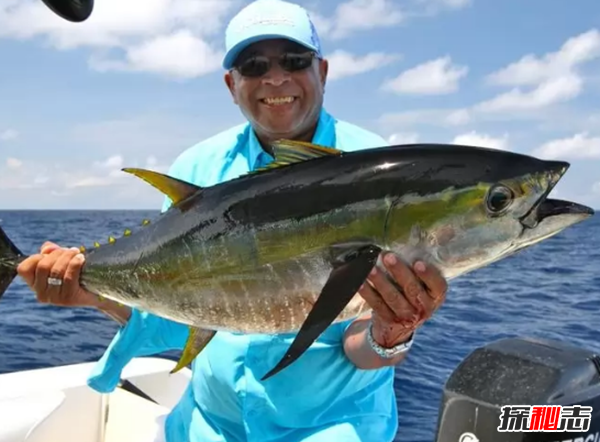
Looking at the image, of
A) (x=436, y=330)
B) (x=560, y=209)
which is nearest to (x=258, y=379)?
(x=560, y=209)

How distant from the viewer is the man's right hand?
3098mm

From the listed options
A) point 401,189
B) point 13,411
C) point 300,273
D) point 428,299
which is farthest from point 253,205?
point 13,411

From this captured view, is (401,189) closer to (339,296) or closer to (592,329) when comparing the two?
(339,296)

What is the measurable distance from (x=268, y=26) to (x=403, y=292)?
1.58 m

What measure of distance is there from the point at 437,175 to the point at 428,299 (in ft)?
1.51

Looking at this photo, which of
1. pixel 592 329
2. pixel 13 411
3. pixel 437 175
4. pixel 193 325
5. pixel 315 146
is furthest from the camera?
pixel 592 329

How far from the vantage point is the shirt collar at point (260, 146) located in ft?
11.6

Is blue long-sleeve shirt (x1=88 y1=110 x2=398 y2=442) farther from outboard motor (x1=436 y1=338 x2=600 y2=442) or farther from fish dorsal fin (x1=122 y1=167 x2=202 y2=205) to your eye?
fish dorsal fin (x1=122 y1=167 x2=202 y2=205)

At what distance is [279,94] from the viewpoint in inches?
132

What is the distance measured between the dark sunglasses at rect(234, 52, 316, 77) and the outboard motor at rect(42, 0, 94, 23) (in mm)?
1602

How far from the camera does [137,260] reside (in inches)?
111

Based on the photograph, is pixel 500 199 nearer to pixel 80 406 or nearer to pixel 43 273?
pixel 43 273

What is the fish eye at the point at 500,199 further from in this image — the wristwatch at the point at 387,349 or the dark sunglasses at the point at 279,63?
the dark sunglasses at the point at 279,63

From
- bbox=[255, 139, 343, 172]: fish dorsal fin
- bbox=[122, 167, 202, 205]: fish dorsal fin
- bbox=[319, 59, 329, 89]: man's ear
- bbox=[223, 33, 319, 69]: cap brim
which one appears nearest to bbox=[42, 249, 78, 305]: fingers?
bbox=[122, 167, 202, 205]: fish dorsal fin
